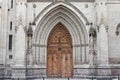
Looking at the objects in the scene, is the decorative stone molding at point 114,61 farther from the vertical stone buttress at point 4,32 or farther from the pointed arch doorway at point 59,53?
the vertical stone buttress at point 4,32

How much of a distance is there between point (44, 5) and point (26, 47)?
13.4 feet

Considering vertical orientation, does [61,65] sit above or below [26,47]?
below

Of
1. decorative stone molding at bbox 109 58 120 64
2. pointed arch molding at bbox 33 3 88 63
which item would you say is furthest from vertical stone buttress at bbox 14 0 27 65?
decorative stone molding at bbox 109 58 120 64

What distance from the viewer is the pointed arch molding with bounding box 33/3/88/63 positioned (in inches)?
992

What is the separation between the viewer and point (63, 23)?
85.7ft

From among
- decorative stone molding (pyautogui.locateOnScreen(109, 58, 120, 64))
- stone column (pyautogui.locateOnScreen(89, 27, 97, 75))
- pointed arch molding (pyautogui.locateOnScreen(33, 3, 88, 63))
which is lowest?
decorative stone molding (pyautogui.locateOnScreen(109, 58, 120, 64))

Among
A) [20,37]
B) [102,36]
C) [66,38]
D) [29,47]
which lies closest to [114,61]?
[102,36]

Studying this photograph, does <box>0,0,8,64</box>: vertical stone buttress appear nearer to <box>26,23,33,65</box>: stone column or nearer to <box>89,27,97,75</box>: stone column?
<box>26,23,33,65</box>: stone column

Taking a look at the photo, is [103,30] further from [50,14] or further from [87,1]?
[50,14]

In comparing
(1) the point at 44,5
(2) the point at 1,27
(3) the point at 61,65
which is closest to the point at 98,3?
(1) the point at 44,5

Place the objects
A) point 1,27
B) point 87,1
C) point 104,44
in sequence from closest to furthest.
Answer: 1. point 104,44
2. point 87,1
3. point 1,27

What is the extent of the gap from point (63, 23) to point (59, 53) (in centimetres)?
278

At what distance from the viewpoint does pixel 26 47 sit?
24.4 meters

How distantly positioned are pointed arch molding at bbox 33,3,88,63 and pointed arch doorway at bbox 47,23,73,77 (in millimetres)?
579
